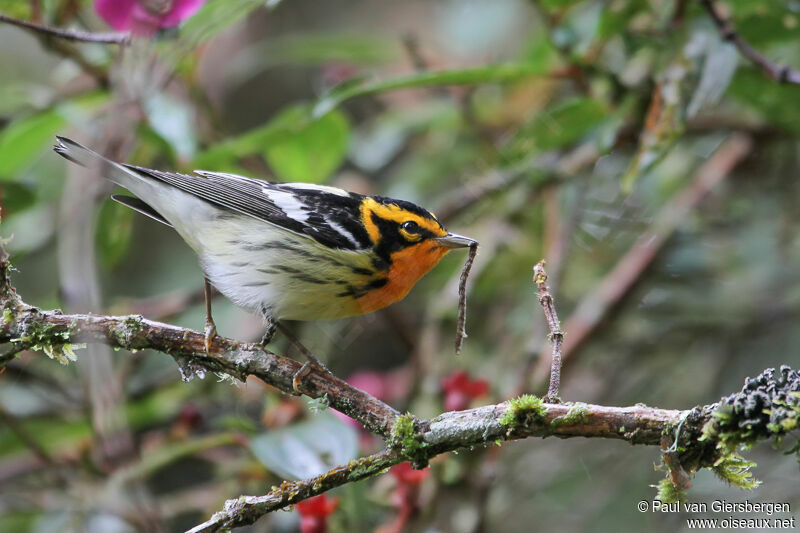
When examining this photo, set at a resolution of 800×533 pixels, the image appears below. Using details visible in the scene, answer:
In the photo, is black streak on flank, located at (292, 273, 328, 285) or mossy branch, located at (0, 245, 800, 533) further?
black streak on flank, located at (292, 273, 328, 285)

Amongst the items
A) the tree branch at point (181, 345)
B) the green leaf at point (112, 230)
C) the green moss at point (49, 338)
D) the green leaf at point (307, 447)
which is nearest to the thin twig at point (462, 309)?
the tree branch at point (181, 345)

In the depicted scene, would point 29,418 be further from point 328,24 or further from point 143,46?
point 328,24

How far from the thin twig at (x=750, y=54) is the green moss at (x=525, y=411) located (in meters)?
2.02

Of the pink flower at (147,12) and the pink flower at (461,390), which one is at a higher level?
the pink flower at (147,12)

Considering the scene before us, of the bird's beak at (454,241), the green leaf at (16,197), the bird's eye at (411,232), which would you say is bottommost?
the bird's beak at (454,241)

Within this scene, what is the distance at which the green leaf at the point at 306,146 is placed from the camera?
3.65 m

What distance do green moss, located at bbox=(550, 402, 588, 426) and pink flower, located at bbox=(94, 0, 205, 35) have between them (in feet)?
7.31

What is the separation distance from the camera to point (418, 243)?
10.1ft

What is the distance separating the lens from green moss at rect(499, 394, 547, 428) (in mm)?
1924

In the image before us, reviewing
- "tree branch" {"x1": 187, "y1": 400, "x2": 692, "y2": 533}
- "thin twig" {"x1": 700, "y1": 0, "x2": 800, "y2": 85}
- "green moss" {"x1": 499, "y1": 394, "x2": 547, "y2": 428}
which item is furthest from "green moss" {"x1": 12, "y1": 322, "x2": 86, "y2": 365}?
"thin twig" {"x1": 700, "y1": 0, "x2": 800, "y2": 85}

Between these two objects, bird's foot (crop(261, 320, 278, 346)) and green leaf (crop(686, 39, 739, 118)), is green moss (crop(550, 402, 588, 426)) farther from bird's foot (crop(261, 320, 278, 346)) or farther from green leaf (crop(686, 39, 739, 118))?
green leaf (crop(686, 39, 739, 118))

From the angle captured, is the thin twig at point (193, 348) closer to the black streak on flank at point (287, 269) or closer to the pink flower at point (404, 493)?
the black streak on flank at point (287, 269)

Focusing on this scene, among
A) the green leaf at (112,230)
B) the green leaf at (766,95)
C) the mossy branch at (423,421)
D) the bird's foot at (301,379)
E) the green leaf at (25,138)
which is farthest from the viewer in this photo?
the green leaf at (112,230)

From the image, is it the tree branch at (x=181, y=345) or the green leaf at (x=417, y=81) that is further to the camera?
the green leaf at (x=417, y=81)
